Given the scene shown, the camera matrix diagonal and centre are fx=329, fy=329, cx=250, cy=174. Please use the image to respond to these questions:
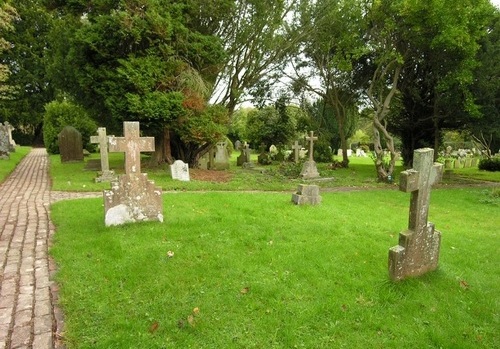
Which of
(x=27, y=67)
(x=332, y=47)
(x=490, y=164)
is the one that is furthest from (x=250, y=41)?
(x=27, y=67)

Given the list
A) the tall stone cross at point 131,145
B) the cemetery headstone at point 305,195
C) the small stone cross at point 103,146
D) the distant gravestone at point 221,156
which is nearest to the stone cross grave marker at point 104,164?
the small stone cross at point 103,146

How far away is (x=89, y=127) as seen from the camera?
85.6 feet

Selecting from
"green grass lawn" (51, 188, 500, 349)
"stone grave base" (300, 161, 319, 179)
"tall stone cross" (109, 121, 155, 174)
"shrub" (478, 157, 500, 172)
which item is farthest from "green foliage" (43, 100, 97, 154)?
"shrub" (478, 157, 500, 172)

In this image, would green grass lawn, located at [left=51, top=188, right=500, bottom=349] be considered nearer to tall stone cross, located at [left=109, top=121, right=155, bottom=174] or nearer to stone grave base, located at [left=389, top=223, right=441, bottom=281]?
stone grave base, located at [left=389, top=223, right=441, bottom=281]

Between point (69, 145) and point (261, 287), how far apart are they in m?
19.0

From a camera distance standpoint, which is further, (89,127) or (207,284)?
(89,127)

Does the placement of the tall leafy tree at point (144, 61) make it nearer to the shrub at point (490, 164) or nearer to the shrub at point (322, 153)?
the shrub at point (322, 153)

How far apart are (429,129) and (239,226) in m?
20.0

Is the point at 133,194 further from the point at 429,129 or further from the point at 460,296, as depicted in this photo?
the point at 429,129

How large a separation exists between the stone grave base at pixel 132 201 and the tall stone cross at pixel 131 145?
0.20m

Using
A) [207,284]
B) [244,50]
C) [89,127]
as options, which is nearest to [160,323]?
[207,284]

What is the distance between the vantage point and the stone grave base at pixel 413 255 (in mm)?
4359

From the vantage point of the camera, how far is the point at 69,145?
19.4 meters

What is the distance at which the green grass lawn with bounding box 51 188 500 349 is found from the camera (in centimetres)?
335
